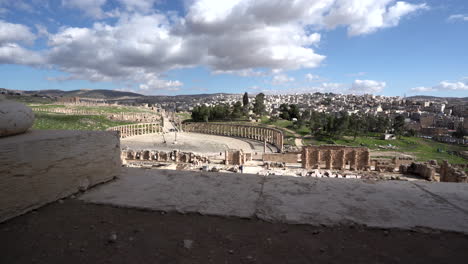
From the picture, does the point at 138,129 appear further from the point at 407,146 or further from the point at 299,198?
the point at 299,198

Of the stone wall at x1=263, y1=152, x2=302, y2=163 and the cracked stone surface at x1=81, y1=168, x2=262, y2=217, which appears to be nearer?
the cracked stone surface at x1=81, y1=168, x2=262, y2=217

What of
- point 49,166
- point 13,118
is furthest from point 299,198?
point 13,118

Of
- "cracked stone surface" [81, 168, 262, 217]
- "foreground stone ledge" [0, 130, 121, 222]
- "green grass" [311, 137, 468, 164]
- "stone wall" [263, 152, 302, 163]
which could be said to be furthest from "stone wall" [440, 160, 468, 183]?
"foreground stone ledge" [0, 130, 121, 222]

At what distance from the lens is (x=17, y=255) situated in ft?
6.70

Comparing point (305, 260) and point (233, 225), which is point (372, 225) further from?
point (233, 225)

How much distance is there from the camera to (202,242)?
2252 millimetres

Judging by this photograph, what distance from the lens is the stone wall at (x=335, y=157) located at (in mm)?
26781

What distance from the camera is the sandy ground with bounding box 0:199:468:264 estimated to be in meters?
2.02

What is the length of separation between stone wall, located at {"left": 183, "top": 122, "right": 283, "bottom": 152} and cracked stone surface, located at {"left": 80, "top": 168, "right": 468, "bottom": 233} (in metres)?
42.8

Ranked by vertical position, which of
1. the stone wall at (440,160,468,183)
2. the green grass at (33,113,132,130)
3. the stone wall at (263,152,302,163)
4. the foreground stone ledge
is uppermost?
the foreground stone ledge

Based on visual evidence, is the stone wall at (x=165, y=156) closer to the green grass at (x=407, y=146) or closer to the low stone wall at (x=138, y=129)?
the low stone wall at (x=138, y=129)

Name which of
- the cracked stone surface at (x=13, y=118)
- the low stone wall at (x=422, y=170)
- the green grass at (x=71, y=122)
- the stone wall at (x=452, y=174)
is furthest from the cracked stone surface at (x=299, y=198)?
the green grass at (x=71, y=122)

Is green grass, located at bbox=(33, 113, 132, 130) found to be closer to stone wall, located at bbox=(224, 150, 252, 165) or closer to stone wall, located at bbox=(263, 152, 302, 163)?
stone wall, located at bbox=(224, 150, 252, 165)

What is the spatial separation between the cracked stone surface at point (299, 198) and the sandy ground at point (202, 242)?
16 cm
